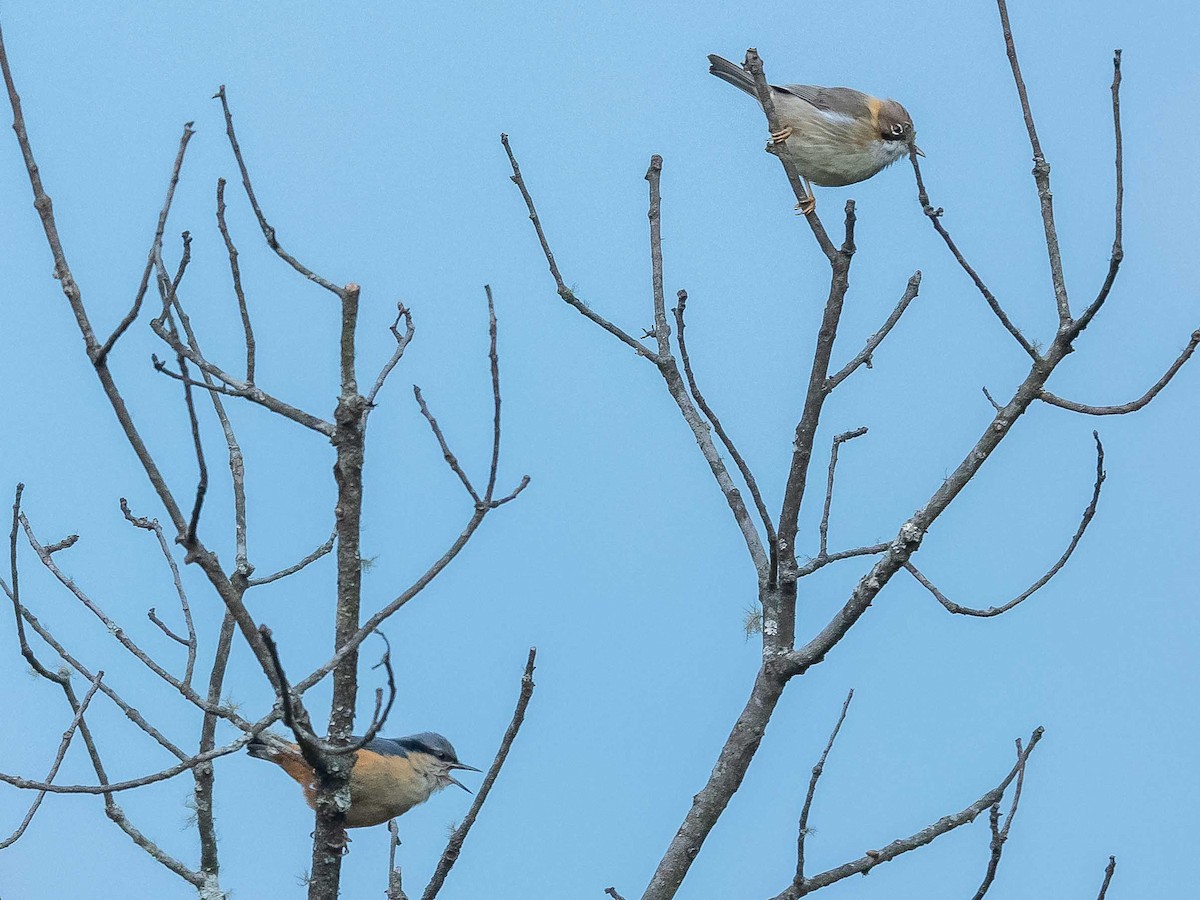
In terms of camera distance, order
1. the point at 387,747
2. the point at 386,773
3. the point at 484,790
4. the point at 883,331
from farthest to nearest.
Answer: the point at 387,747
the point at 386,773
the point at 883,331
the point at 484,790

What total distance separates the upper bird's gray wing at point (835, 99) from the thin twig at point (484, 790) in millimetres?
3993

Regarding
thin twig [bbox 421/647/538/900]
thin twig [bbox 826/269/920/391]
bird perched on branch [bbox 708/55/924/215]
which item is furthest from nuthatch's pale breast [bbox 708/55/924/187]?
thin twig [bbox 421/647/538/900]

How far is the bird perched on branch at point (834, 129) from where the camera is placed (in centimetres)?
622

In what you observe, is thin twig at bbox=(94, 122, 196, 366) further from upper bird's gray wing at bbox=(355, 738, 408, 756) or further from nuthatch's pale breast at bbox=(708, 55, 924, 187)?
nuthatch's pale breast at bbox=(708, 55, 924, 187)

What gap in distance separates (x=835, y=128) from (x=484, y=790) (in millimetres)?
4017

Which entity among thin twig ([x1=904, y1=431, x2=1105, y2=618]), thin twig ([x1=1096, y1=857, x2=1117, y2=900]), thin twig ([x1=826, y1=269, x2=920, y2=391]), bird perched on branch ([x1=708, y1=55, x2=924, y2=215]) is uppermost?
bird perched on branch ([x1=708, y1=55, x2=924, y2=215])

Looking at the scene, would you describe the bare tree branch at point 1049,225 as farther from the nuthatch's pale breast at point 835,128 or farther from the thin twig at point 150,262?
the nuthatch's pale breast at point 835,128

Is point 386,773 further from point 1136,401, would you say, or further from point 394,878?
point 1136,401

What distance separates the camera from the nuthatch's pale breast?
20.4ft

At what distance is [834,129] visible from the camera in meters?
6.24

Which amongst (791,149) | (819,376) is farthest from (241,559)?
(791,149)

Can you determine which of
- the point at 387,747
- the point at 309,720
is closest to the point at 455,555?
the point at 309,720

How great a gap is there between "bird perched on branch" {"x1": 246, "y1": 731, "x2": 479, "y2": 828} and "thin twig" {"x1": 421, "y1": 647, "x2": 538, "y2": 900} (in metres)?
1.01

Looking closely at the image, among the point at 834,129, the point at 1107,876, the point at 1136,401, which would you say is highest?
the point at 834,129
